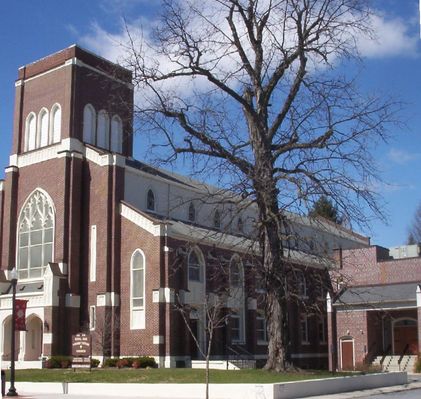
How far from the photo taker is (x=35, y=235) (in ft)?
151

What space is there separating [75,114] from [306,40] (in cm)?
2234

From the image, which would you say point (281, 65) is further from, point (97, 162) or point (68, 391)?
point (97, 162)

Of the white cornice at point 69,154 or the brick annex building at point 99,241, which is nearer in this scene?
the brick annex building at point 99,241

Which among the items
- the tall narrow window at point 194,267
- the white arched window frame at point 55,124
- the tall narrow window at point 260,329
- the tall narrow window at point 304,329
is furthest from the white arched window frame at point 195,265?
the tall narrow window at point 304,329

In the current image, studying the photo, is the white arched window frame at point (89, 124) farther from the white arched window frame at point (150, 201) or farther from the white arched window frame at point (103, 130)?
the white arched window frame at point (150, 201)

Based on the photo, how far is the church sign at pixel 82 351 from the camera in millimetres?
31719

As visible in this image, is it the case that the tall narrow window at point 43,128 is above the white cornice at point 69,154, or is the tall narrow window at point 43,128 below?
above

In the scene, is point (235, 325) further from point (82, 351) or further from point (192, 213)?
point (82, 351)

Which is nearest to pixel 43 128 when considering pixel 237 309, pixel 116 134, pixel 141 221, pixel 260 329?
pixel 116 134

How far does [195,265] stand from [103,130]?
40.8ft

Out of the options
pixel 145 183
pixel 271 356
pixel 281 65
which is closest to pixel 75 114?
pixel 145 183

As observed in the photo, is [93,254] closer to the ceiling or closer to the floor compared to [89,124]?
closer to the floor

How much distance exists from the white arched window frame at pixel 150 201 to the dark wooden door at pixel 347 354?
17.0 m

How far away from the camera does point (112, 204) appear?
142 ft
